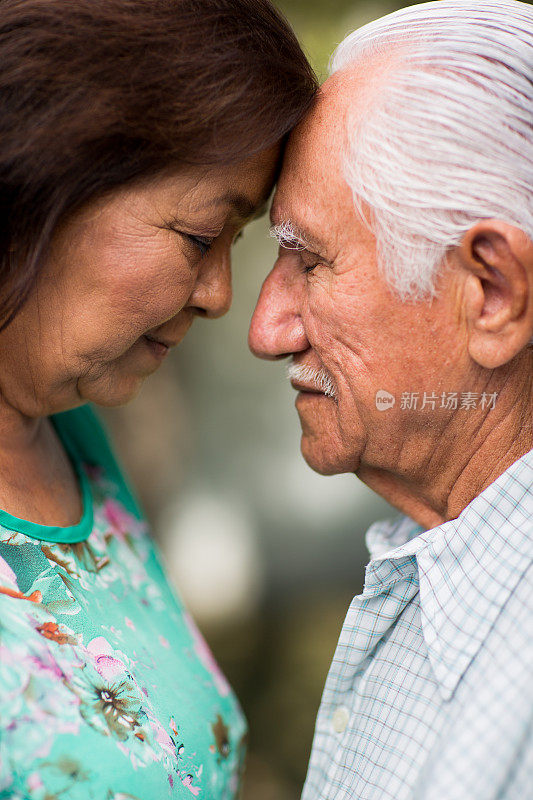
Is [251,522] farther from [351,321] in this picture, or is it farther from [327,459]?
[351,321]

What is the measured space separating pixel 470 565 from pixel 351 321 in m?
0.51

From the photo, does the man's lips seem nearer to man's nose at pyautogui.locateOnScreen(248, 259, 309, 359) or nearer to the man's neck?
man's nose at pyautogui.locateOnScreen(248, 259, 309, 359)

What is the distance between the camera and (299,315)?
1.59 m

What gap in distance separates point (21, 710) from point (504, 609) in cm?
80

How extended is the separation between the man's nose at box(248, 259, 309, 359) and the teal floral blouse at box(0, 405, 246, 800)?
0.56 meters

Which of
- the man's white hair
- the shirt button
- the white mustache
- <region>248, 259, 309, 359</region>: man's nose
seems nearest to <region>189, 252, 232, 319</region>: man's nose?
<region>248, 259, 309, 359</region>: man's nose

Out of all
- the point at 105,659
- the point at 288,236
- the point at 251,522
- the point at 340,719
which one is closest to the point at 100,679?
the point at 105,659

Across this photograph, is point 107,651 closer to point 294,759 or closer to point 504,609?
point 504,609

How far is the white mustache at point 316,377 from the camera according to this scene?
5.06ft

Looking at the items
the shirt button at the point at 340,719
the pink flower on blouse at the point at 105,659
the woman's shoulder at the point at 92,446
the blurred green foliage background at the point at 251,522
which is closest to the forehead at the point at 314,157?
the woman's shoulder at the point at 92,446

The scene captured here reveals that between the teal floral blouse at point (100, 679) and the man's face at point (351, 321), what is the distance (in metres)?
0.56

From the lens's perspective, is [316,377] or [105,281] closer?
[105,281]

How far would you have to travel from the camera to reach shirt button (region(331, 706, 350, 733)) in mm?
1500

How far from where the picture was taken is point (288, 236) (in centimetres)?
151
